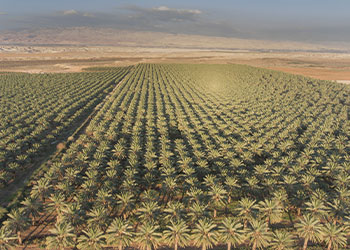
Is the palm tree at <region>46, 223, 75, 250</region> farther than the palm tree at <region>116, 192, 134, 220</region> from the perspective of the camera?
No

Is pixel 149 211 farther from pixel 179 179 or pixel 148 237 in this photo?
pixel 179 179

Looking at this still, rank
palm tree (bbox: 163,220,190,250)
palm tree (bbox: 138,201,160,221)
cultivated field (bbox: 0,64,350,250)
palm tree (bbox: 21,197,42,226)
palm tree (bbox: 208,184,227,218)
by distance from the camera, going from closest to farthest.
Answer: palm tree (bbox: 163,220,190,250), cultivated field (bbox: 0,64,350,250), palm tree (bbox: 138,201,160,221), palm tree (bbox: 21,197,42,226), palm tree (bbox: 208,184,227,218)

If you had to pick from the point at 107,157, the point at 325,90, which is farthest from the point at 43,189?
the point at 325,90

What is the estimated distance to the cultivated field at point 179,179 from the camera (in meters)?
25.5

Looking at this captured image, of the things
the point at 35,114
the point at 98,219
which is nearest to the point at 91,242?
the point at 98,219

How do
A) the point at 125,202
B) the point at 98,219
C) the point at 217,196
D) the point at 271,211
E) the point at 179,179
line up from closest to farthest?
1. the point at 98,219
2. the point at 271,211
3. the point at 125,202
4. the point at 217,196
5. the point at 179,179

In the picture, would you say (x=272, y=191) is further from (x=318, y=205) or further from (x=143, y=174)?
(x=143, y=174)

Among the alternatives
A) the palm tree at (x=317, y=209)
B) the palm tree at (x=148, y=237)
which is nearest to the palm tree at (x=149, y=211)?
the palm tree at (x=148, y=237)

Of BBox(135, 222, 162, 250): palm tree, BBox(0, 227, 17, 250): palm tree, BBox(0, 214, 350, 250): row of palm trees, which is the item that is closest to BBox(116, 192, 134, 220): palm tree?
BBox(0, 214, 350, 250): row of palm trees

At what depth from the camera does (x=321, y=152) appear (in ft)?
146

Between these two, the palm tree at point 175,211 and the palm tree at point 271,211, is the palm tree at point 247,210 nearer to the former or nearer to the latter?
the palm tree at point 271,211

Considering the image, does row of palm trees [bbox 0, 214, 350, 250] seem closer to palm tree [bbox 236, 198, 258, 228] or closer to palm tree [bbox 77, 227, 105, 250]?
palm tree [bbox 77, 227, 105, 250]

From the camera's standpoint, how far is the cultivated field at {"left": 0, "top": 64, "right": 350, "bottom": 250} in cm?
2553

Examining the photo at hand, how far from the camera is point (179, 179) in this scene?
37.2 metres
